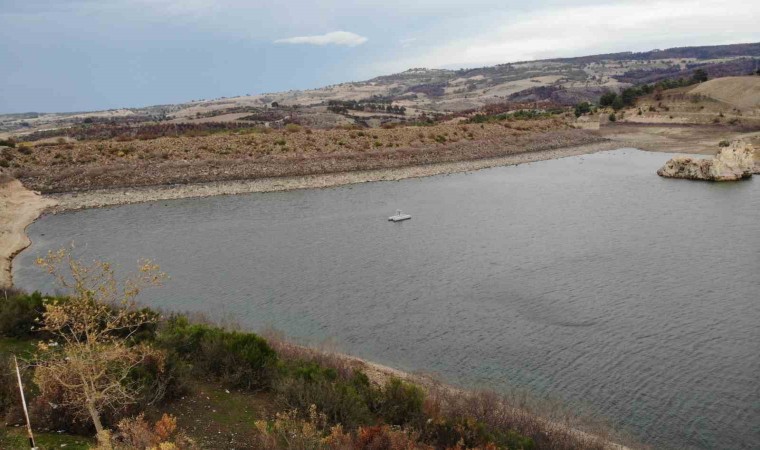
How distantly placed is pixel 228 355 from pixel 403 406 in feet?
13.4

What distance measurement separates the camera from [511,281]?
2119cm

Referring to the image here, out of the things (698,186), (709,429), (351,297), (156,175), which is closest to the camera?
(709,429)

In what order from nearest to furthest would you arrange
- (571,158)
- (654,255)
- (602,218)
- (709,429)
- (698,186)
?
(709,429), (654,255), (602,218), (698,186), (571,158)

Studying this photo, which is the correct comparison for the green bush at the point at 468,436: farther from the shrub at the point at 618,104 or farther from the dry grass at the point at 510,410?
the shrub at the point at 618,104

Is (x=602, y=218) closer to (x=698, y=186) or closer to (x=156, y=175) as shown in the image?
(x=698, y=186)

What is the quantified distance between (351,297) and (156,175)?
32.9 m

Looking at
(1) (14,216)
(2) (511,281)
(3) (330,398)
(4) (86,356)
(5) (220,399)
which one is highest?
(4) (86,356)

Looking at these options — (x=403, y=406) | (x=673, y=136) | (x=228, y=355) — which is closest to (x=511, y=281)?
(x=403, y=406)

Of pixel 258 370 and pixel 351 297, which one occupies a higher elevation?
pixel 258 370

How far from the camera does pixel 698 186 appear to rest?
4144cm

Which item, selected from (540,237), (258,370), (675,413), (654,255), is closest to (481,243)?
(540,237)

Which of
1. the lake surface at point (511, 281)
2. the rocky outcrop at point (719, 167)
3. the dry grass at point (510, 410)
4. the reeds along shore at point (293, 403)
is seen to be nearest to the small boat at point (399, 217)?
the lake surface at point (511, 281)

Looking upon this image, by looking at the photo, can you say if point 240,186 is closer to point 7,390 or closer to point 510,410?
point 7,390

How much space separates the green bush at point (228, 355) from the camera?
451 inches
